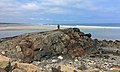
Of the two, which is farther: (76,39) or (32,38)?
(76,39)

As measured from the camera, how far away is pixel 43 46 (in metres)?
15.9

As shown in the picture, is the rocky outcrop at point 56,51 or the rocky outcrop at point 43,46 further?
the rocky outcrop at point 43,46

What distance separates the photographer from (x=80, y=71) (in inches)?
452

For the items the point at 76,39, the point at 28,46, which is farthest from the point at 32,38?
the point at 76,39

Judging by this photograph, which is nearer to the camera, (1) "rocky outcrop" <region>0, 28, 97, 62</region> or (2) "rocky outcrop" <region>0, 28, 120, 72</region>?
(2) "rocky outcrop" <region>0, 28, 120, 72</region>

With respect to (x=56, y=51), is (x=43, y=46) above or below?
above

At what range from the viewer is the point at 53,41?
53.3ft

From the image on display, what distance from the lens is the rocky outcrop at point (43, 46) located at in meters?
15.3

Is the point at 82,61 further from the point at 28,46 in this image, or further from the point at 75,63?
the point at 28,46

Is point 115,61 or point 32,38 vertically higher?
point 32,38

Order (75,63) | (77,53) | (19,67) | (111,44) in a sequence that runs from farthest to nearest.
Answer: (111,44)
(77,53)
(75,63)
(19,67)

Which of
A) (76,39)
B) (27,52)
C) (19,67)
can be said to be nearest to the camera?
(19,67)

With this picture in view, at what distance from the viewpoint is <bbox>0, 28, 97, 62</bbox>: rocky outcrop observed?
1531 centimetres

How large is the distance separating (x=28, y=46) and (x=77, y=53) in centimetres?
305
